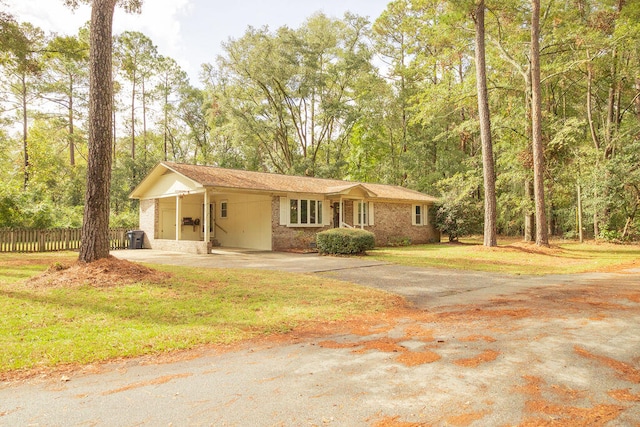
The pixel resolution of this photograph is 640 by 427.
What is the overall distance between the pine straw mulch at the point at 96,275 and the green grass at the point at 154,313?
0.25 m

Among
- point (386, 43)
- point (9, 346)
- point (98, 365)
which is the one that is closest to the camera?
point (98, 365)

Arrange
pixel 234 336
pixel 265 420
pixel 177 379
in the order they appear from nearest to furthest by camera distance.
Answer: pixel 265 420 → pixel 177 379 → pixel 234 336

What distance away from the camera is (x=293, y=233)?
1892cm

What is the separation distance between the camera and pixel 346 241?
15.4 m

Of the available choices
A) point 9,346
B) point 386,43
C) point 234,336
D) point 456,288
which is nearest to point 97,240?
point 9,346

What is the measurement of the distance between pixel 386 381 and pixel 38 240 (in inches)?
752

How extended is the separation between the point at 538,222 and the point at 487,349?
15518 millimetres

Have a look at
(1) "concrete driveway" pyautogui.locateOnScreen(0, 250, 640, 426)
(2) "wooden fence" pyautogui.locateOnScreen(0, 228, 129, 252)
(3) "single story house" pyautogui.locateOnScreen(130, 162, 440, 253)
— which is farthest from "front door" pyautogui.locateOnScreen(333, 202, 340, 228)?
(1) "concrete driveway" pyautogui.locateOnScreen(0, 250, 640, 426)

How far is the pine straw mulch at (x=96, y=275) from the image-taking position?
7746 mm

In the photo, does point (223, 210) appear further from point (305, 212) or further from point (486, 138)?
point (486, 138)

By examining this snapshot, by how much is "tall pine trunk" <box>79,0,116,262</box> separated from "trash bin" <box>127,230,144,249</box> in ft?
40.4

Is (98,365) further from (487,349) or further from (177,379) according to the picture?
(487,349)

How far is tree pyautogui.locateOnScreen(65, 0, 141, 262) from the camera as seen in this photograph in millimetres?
8625

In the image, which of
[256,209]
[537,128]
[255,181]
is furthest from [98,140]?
[537,128]
